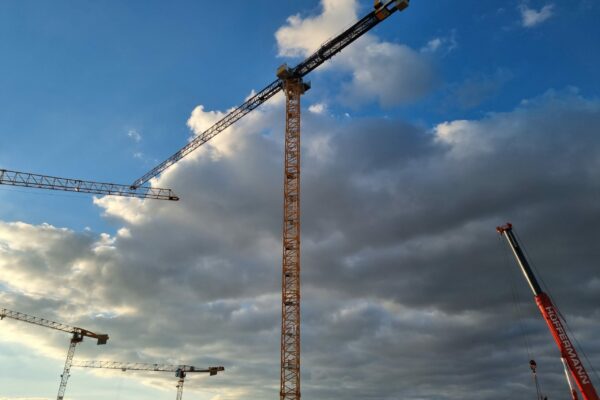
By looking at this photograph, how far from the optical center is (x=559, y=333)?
40.6m

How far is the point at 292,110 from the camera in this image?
89812mm

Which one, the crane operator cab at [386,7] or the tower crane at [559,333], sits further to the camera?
the crane operator cab at [386,7]

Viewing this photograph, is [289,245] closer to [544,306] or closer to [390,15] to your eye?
[390,15]

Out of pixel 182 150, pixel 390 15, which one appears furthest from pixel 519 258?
pixel 182 150

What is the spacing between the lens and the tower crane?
3900 centimetres

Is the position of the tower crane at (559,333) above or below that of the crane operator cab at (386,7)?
below

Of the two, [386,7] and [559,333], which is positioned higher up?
[386,7]

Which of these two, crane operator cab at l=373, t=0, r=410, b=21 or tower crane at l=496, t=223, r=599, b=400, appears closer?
tower crane at l=496, t=223, r=599, b=400

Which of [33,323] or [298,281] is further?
[33,323]

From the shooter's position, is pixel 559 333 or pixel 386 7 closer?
pixel 559 333

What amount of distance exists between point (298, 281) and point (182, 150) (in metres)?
58.3

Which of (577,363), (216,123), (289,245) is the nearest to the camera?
(577,363)

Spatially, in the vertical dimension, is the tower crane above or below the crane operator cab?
below

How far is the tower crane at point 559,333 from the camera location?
1535 inches
